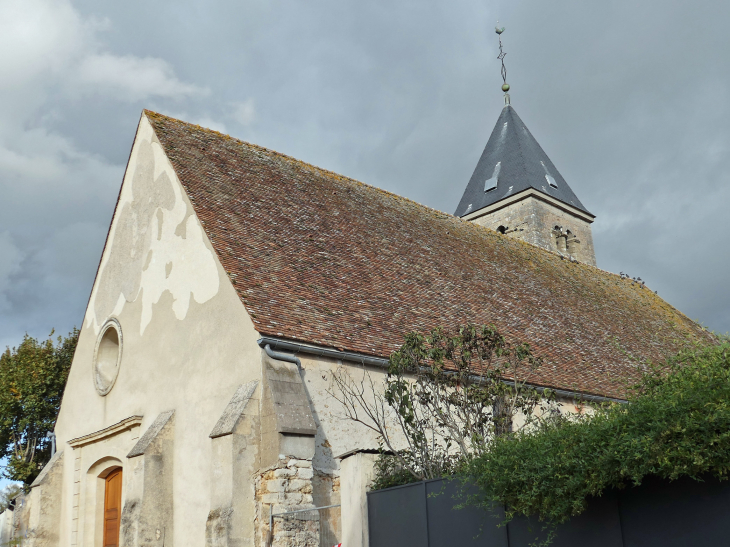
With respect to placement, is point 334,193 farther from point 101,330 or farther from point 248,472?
point 248,472

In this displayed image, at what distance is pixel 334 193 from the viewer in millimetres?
14992

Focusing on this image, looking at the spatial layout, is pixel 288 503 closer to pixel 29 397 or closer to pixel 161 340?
pixel 161 340

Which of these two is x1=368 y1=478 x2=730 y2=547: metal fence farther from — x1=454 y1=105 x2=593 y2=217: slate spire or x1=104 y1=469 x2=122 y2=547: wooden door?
x1=454 y1=105 x2=593 y2=217: slate spire

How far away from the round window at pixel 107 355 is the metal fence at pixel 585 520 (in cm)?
713

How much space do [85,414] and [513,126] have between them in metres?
20.6

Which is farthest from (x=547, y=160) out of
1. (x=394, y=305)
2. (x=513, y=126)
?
(x=394, y=305)

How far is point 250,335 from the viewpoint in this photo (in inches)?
361

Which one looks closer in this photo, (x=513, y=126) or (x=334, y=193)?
(x=334, y=193)

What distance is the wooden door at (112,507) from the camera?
11.8 m

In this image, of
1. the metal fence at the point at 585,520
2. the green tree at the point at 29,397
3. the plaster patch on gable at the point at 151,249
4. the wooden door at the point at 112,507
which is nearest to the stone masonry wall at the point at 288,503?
the metal fence at the point at 585,520

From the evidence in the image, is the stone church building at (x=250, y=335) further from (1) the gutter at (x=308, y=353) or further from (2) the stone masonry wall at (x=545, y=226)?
(2) the stone masonry wall at (x=545, y=226)

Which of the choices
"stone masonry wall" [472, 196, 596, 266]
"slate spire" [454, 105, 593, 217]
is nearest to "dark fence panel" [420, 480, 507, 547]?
"stone masonry wall" [472, 196, 596, 266]

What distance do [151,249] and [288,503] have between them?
596 centimetres

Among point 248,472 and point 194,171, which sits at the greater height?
Result: point 194,171
